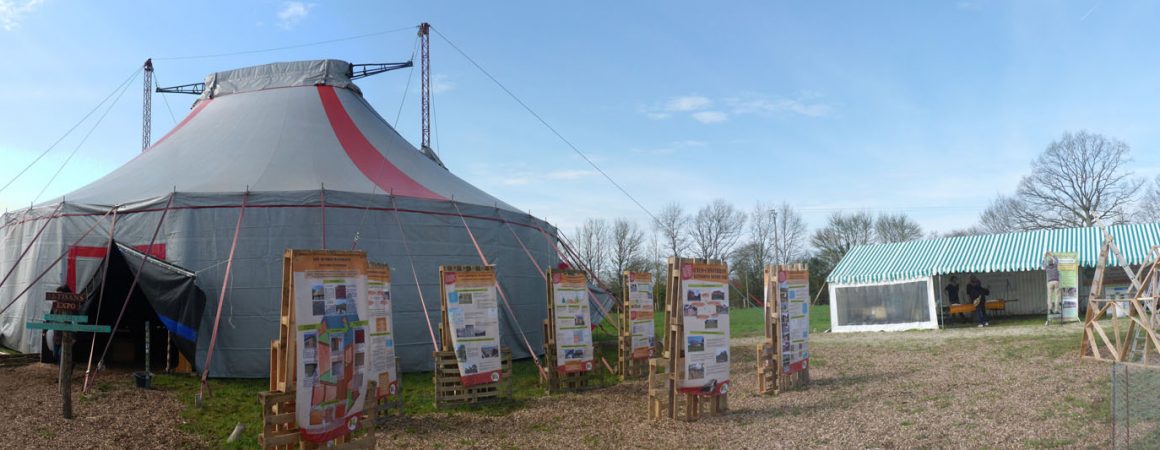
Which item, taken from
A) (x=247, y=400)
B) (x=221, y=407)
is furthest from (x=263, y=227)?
(x=221, y=407)

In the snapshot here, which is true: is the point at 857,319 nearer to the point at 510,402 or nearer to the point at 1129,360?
the point at 1129,360

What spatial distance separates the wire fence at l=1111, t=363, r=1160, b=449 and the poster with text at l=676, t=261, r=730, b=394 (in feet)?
9.95

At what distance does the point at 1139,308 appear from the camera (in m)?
8.75

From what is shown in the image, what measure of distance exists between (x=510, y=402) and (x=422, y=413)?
1.03 m

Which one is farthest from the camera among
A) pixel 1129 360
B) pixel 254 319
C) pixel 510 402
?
pixel 254 319

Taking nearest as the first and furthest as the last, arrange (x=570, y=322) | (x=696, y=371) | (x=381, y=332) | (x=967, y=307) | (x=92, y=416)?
(x=696, y=371), (x=92, y=416), (x=381, y=332), (x=570, y=322), (x=967, y=307)

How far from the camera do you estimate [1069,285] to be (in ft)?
53.1

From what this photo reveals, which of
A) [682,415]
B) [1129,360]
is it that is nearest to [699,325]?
[682,415]

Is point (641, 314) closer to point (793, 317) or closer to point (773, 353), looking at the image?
point (793, 317)

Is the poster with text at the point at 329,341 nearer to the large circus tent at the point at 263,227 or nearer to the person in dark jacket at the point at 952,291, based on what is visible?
the large circus tent at the point at 263,227

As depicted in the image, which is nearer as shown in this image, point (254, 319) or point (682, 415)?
point (682, 415)

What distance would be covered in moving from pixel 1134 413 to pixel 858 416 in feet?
6.44

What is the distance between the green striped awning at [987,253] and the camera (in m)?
17.1

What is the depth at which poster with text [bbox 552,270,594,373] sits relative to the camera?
923 centimetres
